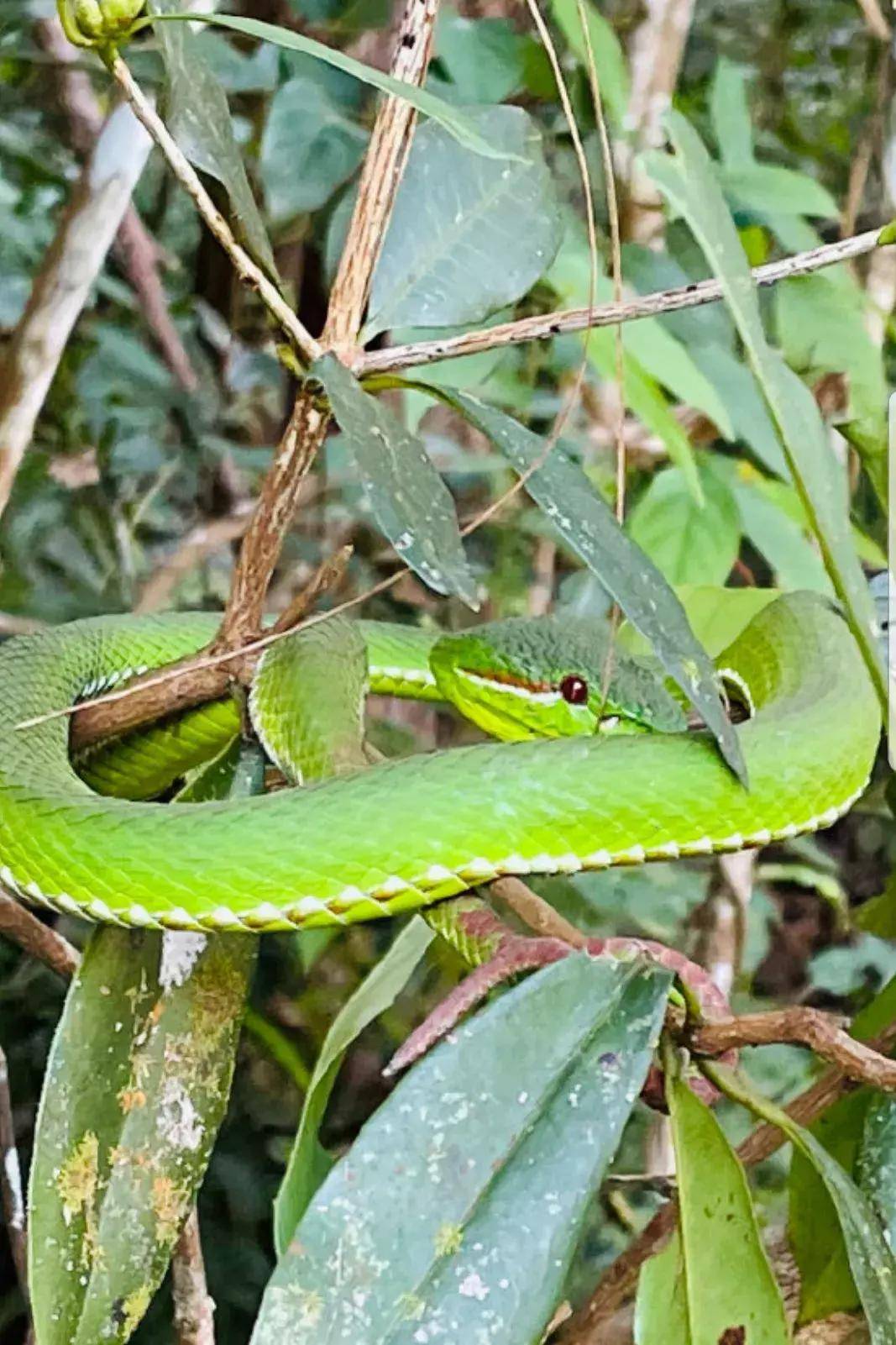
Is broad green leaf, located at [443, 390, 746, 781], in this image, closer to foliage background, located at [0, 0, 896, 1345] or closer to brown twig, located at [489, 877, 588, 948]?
brown twig, located at [489, 877, 588, 948]

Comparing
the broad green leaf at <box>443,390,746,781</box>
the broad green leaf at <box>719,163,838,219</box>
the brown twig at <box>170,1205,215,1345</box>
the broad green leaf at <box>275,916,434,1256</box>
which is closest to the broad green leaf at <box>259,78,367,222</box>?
the broad green leaf at <box>719,163,838,219</box>

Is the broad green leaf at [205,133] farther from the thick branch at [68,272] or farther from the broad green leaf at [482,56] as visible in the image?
the broad green leaf at [482,56]

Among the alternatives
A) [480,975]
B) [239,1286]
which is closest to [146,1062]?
[480,975]

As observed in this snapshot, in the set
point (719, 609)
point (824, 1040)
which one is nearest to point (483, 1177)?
point (824, 1040)

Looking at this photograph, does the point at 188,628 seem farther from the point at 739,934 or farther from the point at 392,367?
the point at 739,934

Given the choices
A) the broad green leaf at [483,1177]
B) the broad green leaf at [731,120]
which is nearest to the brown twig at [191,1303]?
the broad green leaf at [483,1177]

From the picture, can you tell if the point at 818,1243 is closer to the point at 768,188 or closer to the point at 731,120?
the point at 768,188
